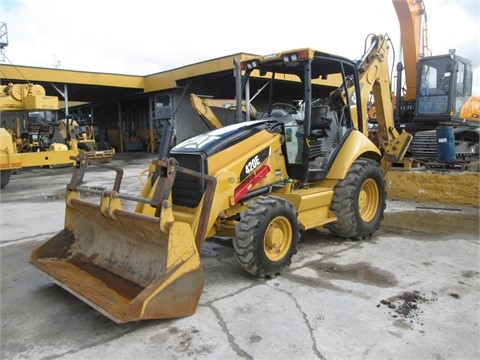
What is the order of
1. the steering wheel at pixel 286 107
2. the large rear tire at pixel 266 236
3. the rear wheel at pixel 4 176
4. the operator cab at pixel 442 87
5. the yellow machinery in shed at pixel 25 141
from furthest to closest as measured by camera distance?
the rear wheel at pixel 4 176, the operator cab at pixel 442 87, the yellow machinery in shed at pixel 25 141, the steering wheel at pixel 286 107, the large rear tire at pixel 266 236

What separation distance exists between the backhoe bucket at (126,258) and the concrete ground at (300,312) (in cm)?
24

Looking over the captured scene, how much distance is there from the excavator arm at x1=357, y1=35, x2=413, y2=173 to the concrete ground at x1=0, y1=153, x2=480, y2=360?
6.54ft

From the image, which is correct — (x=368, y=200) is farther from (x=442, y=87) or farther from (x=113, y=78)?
(x=113, y=78)

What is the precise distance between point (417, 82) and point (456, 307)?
9695 millimetres

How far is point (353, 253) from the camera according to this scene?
5.24 meters

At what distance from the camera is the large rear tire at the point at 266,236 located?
157 inches

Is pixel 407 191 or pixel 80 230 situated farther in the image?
pixel 407 191

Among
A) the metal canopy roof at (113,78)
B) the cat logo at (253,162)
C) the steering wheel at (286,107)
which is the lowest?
the cat logo at (253,162)

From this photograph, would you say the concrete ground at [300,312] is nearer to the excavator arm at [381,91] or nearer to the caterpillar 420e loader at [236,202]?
the caterpillar 420e loader at [236,202]

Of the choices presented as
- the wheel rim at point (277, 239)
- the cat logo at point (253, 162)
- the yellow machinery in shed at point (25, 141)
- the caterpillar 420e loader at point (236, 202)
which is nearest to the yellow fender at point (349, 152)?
the caterpillar 420e loader at point (236, 202)

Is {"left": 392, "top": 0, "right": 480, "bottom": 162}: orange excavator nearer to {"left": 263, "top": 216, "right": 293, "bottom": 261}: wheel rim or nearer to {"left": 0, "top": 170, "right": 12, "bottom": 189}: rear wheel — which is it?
{"left": 263, "top": 216, "right": 293, "bottom": 261}: wheel rim

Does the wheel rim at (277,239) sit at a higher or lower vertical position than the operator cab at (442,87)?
lower

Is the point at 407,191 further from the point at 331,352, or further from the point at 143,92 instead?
the point at 143,92

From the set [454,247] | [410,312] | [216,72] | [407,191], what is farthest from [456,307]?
[216,72]
